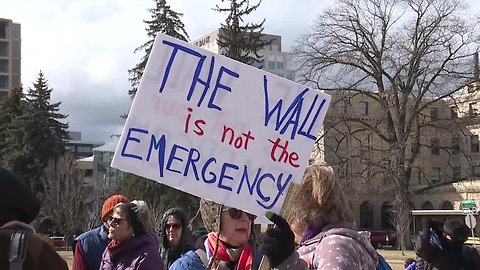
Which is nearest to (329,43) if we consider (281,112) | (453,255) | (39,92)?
(39,92)

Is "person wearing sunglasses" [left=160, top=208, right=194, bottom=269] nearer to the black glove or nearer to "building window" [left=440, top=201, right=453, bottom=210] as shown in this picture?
the black glove

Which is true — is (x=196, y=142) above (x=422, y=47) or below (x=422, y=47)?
below

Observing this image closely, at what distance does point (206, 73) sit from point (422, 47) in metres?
38.8

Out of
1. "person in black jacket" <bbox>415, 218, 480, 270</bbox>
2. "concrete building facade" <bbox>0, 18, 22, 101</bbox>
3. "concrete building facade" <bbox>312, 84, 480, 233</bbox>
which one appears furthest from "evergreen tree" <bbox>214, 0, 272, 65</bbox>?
"concrete building facade" <bbox>0, 18, 22, 101</bbox>

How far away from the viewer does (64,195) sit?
48750 millimetres

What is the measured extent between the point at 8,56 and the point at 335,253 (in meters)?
104

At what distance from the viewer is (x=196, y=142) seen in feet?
11.5

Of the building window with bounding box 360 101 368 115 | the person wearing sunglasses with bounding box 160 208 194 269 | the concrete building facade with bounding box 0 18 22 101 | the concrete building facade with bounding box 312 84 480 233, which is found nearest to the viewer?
the person wearing sunglasses with bounding box 160 208 194 269

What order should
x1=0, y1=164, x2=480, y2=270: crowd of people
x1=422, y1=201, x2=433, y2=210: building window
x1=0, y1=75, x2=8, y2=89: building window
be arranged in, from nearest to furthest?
x1=0, y1=164, x2=480, y2=270: crowd of people, x1=422, y1=201, x2=433, y2=210: building window, x1=0, y1=75, x2=8, y2=89: building window

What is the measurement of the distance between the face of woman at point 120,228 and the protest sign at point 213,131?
245 centimetres

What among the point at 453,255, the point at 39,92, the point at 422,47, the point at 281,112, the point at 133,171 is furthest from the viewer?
the point at 39,92

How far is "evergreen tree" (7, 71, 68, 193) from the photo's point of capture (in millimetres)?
54000

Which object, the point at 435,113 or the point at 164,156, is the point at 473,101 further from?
the point at 164,156

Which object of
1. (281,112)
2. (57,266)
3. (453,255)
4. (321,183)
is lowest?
(453,255)
